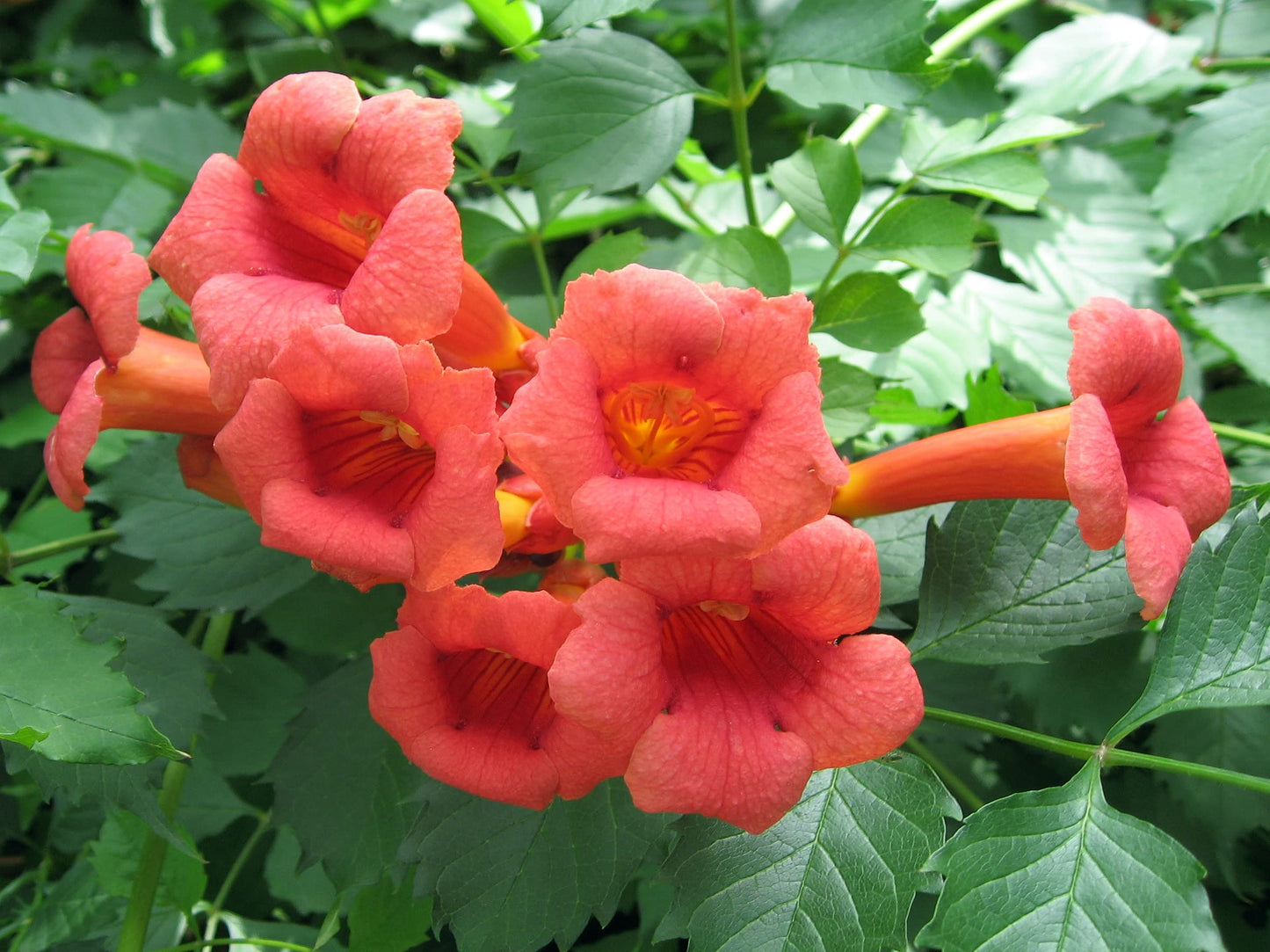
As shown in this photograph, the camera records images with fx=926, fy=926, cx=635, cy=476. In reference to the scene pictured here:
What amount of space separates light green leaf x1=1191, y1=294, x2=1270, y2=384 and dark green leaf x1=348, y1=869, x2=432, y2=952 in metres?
2.06

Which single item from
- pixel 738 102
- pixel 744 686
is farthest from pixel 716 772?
pixel 738 102

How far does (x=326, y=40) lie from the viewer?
3.12 m

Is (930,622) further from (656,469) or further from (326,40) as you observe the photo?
(326,40)

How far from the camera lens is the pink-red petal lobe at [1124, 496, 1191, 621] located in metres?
1.19

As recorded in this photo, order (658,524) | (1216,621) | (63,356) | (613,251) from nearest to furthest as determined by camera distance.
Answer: (658,524) → (1216,621) → (63,356) → (613,251)

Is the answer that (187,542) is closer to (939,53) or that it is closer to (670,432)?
(670,432)

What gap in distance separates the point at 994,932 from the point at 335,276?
1398mm

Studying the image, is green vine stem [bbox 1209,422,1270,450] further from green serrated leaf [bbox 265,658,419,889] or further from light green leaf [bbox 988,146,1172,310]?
green serrated leaf [bbox 265,658,419,889]

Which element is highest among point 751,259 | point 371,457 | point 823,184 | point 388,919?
point 823,184

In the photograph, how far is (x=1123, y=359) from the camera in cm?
127

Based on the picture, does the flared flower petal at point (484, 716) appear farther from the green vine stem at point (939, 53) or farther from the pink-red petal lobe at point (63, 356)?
the green vine stem at point (939, 53)

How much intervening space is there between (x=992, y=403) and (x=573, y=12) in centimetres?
100

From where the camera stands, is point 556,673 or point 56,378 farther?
point 56,378

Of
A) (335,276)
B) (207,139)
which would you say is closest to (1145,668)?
(335,276)
